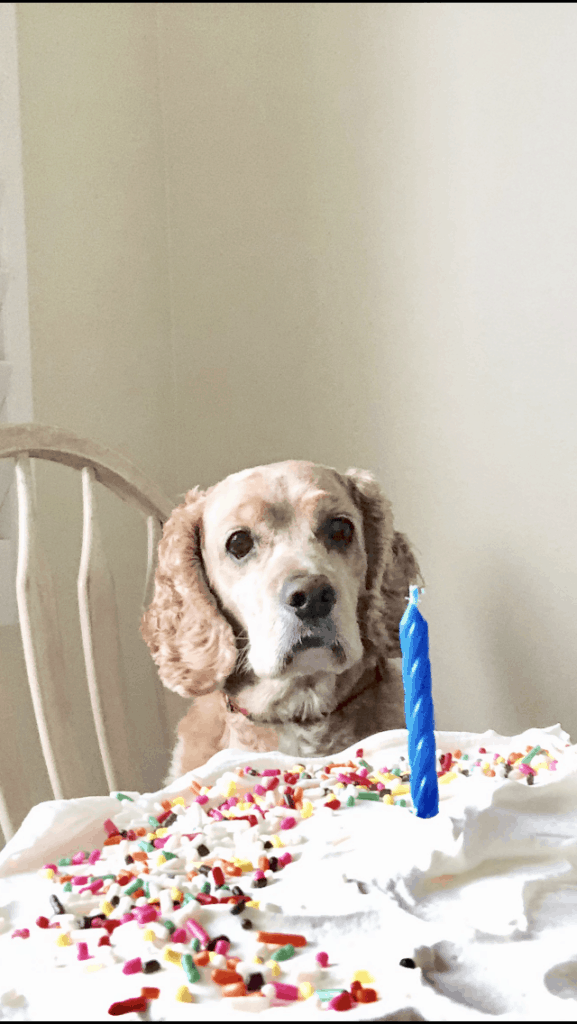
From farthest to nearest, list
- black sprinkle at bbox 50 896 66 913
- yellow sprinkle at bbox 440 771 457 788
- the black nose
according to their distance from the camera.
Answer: the black nose → yellow sprinkle at bbox 440 771 457 788 → black sprinkle at bbox 50 896 66 913

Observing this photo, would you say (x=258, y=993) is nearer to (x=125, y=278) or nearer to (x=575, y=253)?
(x=575, y=253)

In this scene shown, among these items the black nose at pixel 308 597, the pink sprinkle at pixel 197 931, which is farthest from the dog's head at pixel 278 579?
the pink sprinkle at pixel 197 931

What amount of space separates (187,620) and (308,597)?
231 mm

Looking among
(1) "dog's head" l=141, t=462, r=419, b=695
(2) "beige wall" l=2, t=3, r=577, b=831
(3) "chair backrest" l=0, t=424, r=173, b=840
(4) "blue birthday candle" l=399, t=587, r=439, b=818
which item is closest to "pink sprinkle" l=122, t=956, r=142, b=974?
(4) "blue birthday candle" l=399, t=587, r=439, b=818

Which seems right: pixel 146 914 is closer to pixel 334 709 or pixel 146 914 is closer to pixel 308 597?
pixel 308 597

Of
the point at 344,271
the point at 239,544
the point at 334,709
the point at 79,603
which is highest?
the point at 344,271

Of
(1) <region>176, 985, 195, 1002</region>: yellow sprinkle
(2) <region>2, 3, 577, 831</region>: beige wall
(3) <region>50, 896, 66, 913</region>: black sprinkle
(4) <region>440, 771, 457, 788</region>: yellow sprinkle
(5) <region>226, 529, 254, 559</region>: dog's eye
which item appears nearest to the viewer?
(1) <region>176, 985, 195, 1002</region>: yellow sprinkle

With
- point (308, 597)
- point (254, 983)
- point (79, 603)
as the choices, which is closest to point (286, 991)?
point (254, 983)

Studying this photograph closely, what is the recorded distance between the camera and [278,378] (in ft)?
5.85

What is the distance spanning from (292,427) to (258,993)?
1348mm

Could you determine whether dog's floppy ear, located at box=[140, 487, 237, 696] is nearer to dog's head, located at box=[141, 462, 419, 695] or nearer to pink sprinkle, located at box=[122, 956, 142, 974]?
dog's head, located at box=[141, 462, 419, 695]

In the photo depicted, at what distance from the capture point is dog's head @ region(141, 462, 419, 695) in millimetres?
1068

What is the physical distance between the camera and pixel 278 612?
3.50 feet

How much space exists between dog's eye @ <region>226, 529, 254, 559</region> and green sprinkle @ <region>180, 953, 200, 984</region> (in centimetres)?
68
